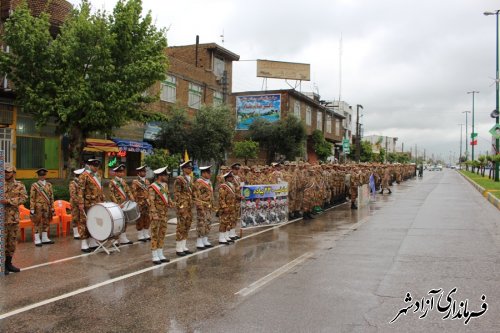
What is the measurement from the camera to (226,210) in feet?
35.4

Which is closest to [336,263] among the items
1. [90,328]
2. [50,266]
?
[90,328]

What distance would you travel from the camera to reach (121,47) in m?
16.6

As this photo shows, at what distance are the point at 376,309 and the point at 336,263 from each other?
2.67 m

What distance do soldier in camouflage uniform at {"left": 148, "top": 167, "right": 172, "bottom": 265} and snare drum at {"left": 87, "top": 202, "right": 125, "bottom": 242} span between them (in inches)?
32.7

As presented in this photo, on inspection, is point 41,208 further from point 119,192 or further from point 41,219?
point 119,192

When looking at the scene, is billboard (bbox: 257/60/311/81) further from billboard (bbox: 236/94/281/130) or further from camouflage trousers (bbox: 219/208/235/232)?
camouflage trousers (bbox: 219/208/235/232)

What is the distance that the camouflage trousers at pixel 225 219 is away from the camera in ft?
35.2

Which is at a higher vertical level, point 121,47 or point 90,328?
point 121,47

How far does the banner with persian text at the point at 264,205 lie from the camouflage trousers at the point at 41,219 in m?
4.95

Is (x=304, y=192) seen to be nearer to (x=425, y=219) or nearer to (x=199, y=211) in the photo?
(x=425, y=219)

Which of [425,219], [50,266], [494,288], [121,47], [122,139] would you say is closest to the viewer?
[494,288]

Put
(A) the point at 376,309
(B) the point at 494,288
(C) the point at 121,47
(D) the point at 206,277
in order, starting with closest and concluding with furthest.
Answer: (A) the point at 376,309, (B) the point at 494,288, (D) the point at 206,277, (C) the point at 121,47

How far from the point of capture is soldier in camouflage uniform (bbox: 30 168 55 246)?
10.6 meters

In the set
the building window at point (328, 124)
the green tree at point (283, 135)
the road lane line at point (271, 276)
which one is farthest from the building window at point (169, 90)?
the building window at point (328, 124)
